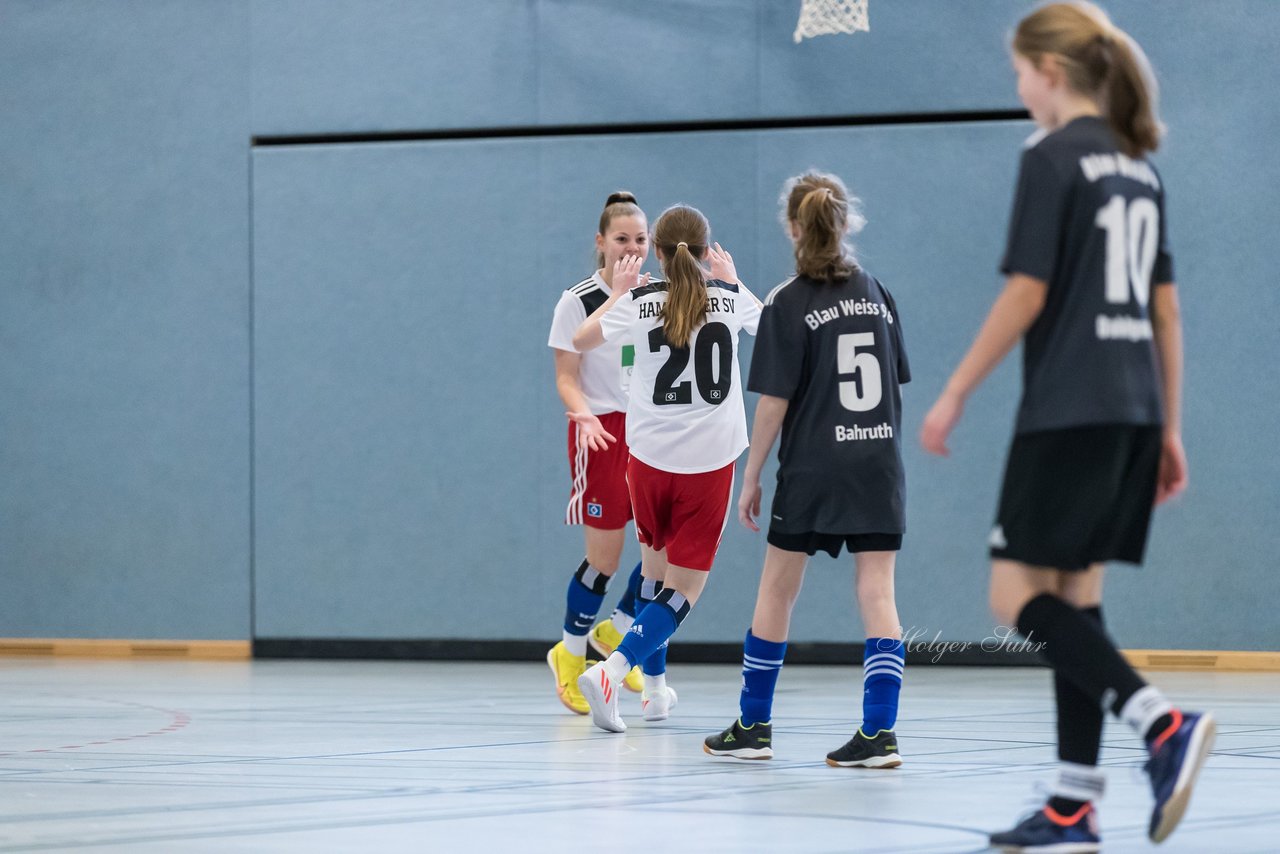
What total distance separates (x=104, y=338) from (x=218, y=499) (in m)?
1.17

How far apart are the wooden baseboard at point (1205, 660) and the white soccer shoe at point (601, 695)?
12.7ft

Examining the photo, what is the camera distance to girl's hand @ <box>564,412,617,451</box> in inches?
222

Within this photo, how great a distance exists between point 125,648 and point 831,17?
5249 mm

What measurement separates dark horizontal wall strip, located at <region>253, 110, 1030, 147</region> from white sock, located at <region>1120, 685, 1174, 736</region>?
597 centimetres

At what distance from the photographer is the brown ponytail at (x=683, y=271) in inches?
204

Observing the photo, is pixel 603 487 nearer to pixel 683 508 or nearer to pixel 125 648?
pixel 683 508

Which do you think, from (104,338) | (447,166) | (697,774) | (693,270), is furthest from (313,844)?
(104,338)

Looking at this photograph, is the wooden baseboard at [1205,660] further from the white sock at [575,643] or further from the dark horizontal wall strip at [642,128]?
the white sock at [575,643]

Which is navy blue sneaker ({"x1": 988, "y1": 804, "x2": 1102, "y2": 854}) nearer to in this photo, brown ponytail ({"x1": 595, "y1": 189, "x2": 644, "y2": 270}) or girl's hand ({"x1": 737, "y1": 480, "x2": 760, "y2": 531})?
girl's hand ({"x1": 737, "y1": 480, "x2": 760, "y2": 531})

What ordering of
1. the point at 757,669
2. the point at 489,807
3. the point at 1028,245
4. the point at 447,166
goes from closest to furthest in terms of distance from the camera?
1. the point at 1028,245
2. the point at 489,807
3. the point at 757,669
4. the point at 447,166

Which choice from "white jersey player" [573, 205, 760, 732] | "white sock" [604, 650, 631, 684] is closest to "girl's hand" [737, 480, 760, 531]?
"white jersey player" [573, 205, 760, 732]

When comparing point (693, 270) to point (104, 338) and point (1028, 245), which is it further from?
point (104, 338)

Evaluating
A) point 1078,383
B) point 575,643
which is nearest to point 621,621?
point 575,643

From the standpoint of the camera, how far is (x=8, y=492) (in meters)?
9.82
